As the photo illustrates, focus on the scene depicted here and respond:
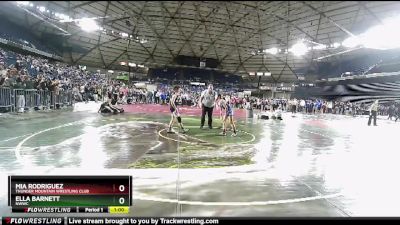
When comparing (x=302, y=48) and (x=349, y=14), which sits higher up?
(x=349, y=14)

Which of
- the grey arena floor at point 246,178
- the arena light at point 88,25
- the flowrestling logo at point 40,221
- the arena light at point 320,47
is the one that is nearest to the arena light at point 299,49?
the arena light at point 320,47

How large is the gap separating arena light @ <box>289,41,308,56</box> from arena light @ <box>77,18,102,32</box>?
1.98 metres

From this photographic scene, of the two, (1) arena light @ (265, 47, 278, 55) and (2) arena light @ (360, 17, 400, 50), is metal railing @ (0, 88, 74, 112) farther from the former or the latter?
(2) arena light @ (360, 17, 400, 50)

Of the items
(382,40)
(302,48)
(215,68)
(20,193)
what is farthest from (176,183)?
(382,40)

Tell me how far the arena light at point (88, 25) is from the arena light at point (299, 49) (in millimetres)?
1978

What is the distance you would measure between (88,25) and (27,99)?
44.5 ft

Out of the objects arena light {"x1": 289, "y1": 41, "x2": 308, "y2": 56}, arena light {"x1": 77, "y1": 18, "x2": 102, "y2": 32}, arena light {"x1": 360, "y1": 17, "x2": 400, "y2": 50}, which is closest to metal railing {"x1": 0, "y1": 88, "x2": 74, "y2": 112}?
arena light {"x1": 77, "y1": 18, "x2": 102, "y2": 32}

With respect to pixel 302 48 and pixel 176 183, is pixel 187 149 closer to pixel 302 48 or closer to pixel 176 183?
pixel 176 183

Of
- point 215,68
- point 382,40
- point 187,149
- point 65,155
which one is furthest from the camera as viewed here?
point 187,149

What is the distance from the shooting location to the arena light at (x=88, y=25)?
113 inches

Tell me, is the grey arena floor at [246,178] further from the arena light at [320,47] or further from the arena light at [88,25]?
the arena light at [320,47]

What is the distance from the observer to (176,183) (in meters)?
4.14

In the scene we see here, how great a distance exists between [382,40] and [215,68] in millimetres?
1731

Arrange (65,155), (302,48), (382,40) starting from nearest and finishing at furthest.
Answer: (382,40) < (302,48) < (65,155)
